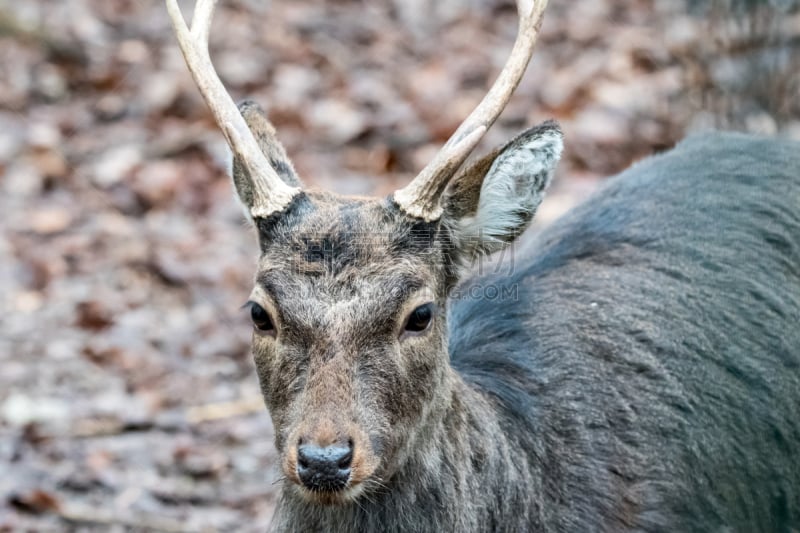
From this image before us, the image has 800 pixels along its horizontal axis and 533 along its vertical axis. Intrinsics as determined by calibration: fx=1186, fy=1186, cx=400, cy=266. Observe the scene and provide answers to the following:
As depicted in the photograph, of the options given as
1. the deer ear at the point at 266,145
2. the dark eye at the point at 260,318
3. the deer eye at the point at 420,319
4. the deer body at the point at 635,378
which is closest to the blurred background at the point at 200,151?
the deer body at the point at 635,378

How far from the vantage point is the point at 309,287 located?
174 inches

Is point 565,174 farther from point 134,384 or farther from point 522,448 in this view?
point 522,448

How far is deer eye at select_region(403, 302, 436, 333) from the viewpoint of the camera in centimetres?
454

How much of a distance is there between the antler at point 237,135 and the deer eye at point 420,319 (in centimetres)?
69

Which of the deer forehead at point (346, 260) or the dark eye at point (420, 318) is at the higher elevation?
the deer forehead at point (346, 260)

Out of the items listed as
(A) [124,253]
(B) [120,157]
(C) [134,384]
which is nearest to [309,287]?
(C) [134,384]

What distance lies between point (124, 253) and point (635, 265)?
531 cm

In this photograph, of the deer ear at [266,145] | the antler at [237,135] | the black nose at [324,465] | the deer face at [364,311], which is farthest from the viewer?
the deer ear at [266,145]

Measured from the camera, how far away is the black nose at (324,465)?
405 centimetres

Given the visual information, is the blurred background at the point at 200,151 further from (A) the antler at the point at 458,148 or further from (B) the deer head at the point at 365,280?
(A) the antler at the point at 458,148

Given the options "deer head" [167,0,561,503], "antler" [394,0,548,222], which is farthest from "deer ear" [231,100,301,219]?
"antler" [394,0,548,222]

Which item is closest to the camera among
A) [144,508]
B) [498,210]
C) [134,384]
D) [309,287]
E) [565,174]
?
[309,287]

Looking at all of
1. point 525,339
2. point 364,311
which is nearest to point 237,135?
point 364,311

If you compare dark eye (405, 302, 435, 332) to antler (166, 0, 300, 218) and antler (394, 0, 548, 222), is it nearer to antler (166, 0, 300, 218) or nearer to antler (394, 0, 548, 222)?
antler (394, 0, 548, 222)
